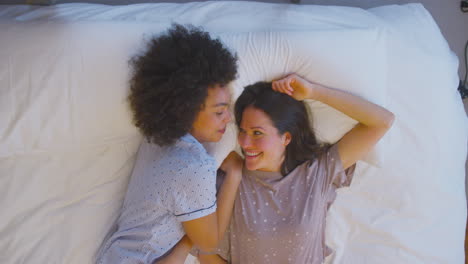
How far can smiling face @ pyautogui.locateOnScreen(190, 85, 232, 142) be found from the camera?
95cm

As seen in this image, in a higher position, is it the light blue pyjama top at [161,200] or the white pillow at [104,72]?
the white pillow at [104,72]

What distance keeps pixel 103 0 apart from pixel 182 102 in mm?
674

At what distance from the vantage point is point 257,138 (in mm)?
1049

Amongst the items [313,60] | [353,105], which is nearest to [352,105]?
[353,105]

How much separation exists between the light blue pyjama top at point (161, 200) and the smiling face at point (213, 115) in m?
0.04

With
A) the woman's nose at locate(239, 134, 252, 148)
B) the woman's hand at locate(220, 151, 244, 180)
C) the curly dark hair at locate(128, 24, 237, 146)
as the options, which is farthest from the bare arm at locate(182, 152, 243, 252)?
the curly dark hair at locate(128, 24, 237, 146)

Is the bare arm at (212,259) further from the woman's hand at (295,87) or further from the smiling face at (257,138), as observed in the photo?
the woman's hand at (295,87)

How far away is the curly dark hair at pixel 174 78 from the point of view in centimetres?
93

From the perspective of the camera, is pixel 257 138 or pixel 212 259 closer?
pixel 257 138

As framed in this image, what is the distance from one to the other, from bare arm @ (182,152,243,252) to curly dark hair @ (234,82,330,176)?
0.13 m

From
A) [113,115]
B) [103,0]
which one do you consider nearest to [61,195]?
[113,115]

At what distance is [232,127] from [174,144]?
20cm

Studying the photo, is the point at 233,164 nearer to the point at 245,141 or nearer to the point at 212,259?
the point at 245,141

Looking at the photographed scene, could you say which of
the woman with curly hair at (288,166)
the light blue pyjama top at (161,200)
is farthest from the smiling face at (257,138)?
the light blue pyjama top at (161,200)
